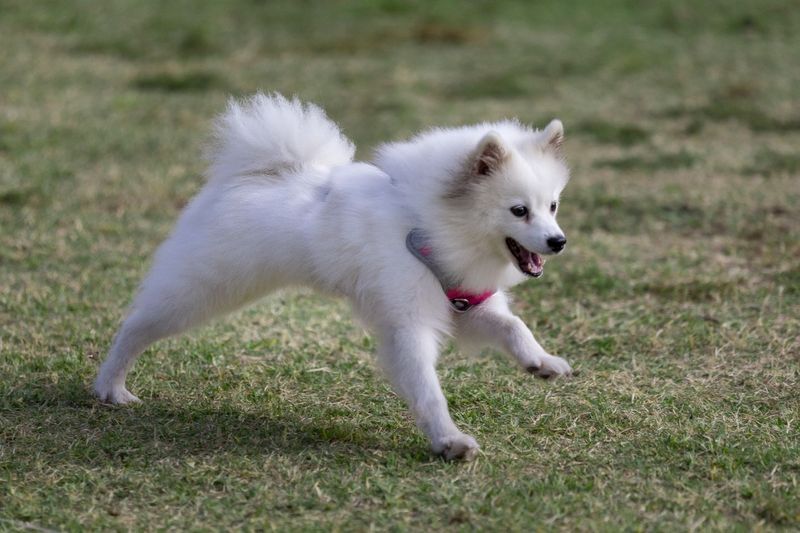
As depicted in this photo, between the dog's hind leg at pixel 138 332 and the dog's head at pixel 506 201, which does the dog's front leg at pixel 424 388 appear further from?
the dog's hind leg at pixel 138 332

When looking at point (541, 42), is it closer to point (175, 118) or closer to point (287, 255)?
point (175, 118)

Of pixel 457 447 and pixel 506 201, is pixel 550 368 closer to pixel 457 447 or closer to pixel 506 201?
pixel 457 447

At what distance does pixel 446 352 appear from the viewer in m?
4.39

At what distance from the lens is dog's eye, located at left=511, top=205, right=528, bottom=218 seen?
129 inches

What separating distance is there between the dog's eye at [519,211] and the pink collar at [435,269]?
28 cm

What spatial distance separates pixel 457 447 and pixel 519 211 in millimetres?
743

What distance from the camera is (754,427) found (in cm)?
350

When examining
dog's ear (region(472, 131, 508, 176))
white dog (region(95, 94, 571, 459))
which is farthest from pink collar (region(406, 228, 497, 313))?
dog's ear (region(472, 131, 508, 176))

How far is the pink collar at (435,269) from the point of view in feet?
11.0

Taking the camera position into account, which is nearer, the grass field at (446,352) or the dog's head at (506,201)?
the grass field at (446,352)

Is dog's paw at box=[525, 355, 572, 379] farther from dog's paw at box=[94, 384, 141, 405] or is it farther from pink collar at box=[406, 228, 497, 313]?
dog's paw at box=[94, 384, 141, 405]

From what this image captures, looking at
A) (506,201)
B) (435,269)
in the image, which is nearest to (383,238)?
(435,269)

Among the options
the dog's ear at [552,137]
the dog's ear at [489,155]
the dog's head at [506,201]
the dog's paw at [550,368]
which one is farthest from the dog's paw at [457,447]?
the dog's ear at [552,137]

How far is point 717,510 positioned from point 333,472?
43.4 inches
